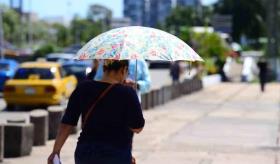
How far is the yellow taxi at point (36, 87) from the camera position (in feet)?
65.8

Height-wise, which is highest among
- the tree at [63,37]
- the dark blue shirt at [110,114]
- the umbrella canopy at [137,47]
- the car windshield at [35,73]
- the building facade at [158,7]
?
the building facade at [158,7]

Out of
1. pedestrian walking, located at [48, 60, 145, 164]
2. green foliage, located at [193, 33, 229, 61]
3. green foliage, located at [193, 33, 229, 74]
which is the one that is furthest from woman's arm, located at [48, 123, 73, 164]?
green foliage, located at [193, 33, 229, 61]

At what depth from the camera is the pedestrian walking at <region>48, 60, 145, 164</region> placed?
5332mm

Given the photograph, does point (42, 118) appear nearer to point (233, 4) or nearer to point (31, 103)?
point (31, 103)

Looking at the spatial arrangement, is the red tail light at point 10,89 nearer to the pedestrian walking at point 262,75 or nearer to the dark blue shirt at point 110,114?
the dark blue shirt at point 110,114

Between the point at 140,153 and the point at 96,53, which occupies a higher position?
the point at 96,53

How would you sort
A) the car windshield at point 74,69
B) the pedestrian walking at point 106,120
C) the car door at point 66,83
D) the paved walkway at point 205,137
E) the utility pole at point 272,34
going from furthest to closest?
the utility pole at point 272,34, the car windshield at point 74,69, the car door at point 66,83, the paved walkway at point 205,137, the pedestrian walking at point 106,120

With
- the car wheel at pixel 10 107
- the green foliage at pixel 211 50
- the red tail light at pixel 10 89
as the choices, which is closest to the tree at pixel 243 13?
the green foliage at pixel 211 50

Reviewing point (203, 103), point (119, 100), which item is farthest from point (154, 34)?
point (203, 103)

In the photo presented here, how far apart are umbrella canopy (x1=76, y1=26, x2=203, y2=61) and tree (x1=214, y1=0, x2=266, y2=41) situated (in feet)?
319

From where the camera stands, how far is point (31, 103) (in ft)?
66.2

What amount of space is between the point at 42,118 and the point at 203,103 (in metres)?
13.7

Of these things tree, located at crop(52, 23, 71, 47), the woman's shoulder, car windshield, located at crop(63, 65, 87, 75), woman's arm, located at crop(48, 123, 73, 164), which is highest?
the woman's shoulder

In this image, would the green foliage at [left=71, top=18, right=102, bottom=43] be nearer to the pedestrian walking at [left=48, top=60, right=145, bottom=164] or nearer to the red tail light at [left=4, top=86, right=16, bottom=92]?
the red tail light at [left=4, top=86, right=16, bottom=92]
